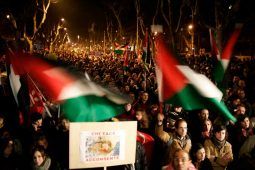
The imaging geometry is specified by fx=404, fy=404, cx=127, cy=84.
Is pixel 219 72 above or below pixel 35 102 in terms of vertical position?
above

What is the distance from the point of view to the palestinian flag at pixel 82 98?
5977 millimetres

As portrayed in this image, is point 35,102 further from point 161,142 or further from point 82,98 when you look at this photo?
point 82,98

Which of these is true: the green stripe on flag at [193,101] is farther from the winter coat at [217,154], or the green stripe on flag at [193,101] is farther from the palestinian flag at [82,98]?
the palestinian flag at [82,98]

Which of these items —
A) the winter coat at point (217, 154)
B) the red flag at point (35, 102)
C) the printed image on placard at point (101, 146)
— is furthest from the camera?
the red flag at point (35, 102)

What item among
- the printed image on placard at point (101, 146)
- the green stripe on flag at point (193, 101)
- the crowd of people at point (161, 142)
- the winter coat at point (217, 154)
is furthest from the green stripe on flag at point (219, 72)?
the printed image on placard at point (101, 146)

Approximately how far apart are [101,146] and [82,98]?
96 cm

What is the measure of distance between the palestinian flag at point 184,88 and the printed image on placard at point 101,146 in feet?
5.03

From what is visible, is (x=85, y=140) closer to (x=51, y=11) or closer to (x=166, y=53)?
(x=166, y=53)

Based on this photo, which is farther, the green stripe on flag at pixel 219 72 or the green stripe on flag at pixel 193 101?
the green stripe on flag at pixel 219 72

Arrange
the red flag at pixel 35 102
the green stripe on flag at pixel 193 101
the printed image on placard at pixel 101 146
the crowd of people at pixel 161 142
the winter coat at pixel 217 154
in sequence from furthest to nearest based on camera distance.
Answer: the red flag at pixel 35 102
the winter coat at pixel 217 154
the green stripe on flag at pixel 193 101
the crowd of people at pixel 161 142
the printed image on placard at pixel 101 146

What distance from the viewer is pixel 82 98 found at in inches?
236

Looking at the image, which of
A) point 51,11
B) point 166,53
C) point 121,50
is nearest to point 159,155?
point 166,53

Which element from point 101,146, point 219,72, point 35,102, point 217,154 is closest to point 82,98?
point 101,146

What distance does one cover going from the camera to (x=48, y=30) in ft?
177
